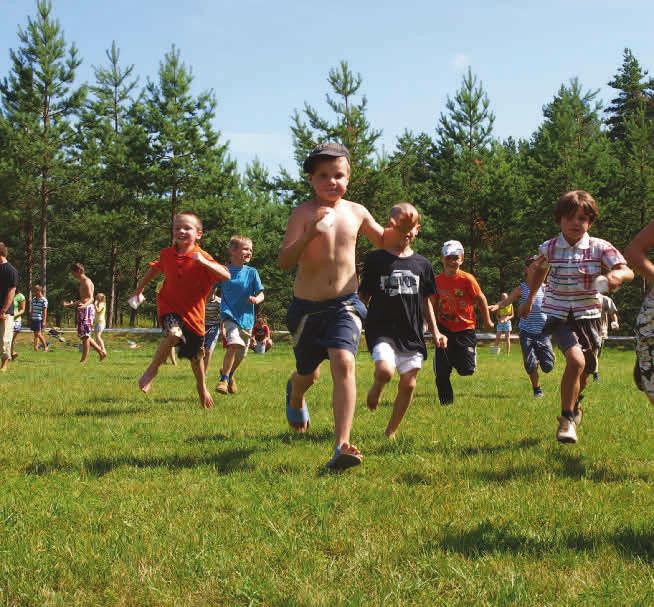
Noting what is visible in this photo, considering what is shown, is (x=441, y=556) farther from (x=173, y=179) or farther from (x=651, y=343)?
(x=173, y=179)

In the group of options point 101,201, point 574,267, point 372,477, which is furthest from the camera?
point 101,201

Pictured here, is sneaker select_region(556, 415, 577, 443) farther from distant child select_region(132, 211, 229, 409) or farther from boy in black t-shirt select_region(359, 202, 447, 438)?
distant child select_region(132, 211, 229, 409)

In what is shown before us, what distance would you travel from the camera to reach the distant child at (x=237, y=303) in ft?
32.4

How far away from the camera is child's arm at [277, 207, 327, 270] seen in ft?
15.7

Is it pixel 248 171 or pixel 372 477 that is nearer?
pixel 372 477

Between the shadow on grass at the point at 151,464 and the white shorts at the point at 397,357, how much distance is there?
4.28 feet

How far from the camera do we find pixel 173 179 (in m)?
39.1

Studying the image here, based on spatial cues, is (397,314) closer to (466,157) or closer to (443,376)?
(443,376)

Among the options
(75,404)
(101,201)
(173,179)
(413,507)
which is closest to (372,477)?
(413,507)

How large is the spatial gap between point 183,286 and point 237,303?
2087 mm

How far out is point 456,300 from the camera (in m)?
9.12

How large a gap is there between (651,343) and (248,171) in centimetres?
3747

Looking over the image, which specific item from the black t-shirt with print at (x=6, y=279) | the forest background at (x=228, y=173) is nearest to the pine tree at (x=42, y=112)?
the forest background at (x=228, y=173)

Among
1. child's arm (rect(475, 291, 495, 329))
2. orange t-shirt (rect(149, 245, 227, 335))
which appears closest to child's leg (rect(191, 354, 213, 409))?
orange t-shirt (rect(149, 245, 227, 335))
